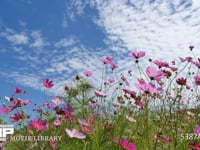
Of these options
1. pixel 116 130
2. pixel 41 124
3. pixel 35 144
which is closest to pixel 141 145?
pixel 116 130

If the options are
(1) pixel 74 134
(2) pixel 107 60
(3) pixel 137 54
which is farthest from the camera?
(2) pixel 107 60

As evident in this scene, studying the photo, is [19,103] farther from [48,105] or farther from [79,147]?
[48,105]

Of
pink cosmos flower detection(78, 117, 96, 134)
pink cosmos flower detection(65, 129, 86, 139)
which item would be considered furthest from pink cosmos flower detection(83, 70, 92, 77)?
pink cosmos flower detection(65, 129, 86, 139)

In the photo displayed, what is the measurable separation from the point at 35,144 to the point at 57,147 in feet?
0.79

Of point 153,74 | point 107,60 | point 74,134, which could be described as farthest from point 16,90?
point 153,74

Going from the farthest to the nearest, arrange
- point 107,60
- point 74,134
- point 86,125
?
1. point 107,60
2. point 86,125
3. point 74,134

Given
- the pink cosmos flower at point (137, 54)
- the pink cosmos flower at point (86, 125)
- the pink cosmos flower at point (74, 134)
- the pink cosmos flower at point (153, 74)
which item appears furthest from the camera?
the pink cosmos flower at point (137, 54)

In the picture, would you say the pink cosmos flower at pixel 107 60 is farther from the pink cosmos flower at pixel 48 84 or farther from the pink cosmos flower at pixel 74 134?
the pink cosmos flower at pixel 74 134

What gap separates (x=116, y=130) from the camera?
270 centimetres

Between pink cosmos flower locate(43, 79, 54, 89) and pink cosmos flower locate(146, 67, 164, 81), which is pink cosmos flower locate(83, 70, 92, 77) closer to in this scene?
pink cosmos flower locate(43, 79, 54, 89)

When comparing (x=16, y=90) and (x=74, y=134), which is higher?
(x=16, y=90)

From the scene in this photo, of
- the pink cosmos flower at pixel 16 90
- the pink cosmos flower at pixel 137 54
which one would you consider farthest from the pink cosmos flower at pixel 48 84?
the pink cosmos flower at pixel 137 54

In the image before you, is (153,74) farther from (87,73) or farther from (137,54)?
(87,73)

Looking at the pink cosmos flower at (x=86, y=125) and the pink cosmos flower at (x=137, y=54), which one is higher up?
the pink cosmos flower at (x=137, y=54)
